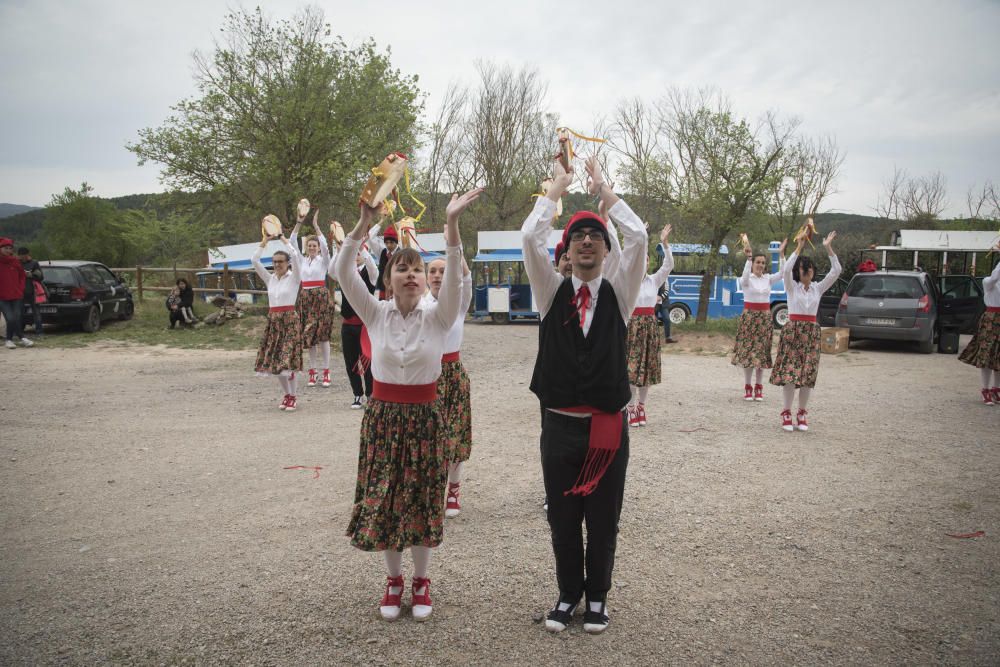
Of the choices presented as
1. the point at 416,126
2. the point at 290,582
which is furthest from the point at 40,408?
the point at 416,126

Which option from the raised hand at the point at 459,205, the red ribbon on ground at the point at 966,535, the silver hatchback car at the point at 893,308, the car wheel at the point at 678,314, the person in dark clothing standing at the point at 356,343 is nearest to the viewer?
the raised hand at the point at 459,205

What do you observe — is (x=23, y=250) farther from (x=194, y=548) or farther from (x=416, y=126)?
(x=194, y=548)

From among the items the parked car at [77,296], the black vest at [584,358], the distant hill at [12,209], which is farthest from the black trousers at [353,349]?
the distant hill at [12,209]

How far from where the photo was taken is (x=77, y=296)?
48.2 ft

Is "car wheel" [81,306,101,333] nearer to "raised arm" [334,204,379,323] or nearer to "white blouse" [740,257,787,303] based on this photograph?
"white blouse" [740,257,787,303]

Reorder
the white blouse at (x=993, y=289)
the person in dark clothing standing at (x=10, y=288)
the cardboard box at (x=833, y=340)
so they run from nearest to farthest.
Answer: the white blouse at (x=993, y=289) → the person in dark clothing standing at (x=10, y=288) → the cardboard box at (x=833, y=340)

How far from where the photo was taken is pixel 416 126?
62.6 ft

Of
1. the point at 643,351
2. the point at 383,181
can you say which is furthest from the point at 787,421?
the point at 383,181

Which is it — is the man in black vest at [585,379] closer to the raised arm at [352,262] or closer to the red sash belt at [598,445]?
the red sash belt at [598,445]

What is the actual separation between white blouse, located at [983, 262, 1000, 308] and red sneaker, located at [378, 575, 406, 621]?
27.5ft

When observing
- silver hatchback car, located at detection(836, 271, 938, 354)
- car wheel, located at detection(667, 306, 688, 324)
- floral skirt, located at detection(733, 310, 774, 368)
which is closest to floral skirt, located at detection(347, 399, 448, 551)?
floral skirt, located at detection(733, 310, 774, 368)

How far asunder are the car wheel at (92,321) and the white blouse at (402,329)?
14793mm

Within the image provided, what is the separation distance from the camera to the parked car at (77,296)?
14.5 m

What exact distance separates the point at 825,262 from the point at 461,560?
26424 mm
